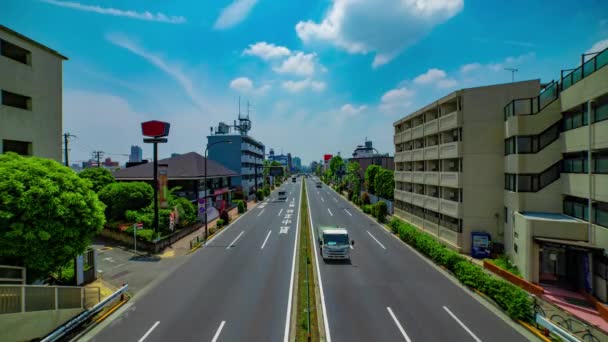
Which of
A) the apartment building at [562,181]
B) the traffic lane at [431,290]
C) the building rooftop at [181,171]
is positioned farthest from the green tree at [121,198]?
the apartment building at [562,181]

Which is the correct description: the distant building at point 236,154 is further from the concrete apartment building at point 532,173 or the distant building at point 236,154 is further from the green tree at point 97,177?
the concrete apartment building at point 532,173

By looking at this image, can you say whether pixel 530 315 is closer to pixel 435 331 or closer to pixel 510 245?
pixel 435 331

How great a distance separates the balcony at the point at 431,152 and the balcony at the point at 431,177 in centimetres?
176

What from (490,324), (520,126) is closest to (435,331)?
(490,324)

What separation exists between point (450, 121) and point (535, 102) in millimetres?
6683

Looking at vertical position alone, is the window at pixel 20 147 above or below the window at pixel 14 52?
below

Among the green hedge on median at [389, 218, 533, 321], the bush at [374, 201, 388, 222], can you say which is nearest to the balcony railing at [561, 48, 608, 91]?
the green hedge on median at [389, 218, 533, 321]

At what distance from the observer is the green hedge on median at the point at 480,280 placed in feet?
45.0

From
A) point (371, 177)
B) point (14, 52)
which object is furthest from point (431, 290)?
point (371, 177)

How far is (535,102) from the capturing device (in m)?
21.4

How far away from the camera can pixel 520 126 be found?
837 inches

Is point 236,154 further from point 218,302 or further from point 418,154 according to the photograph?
point 218,302

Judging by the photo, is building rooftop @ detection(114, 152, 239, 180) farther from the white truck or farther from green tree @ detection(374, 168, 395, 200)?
green tree @ detection(374, 168, 395, 200)

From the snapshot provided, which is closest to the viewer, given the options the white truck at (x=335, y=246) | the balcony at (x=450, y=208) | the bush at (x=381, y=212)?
the white truck at (x=335, y=246)
